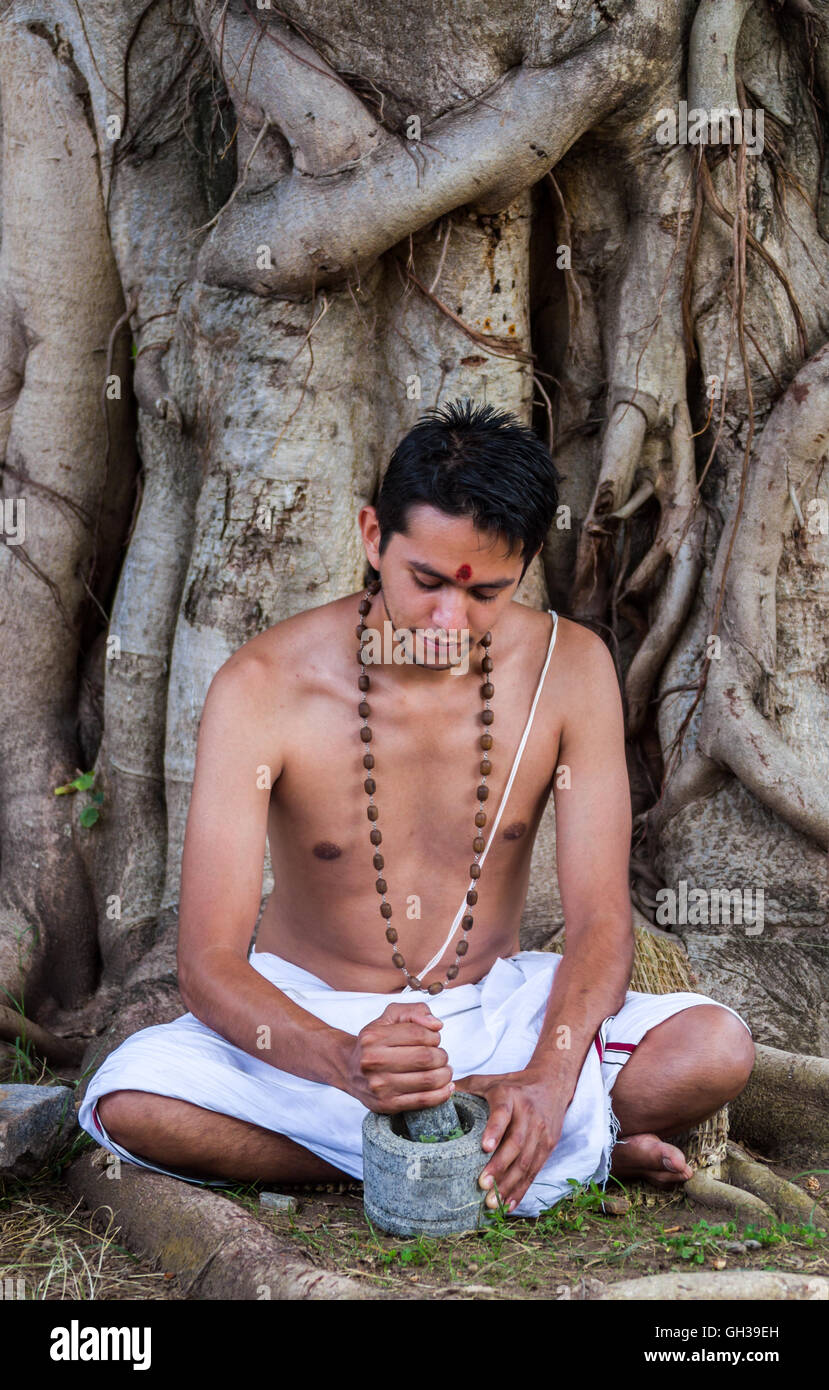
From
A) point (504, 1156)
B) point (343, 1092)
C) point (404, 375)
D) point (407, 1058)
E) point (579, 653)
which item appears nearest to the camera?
point (407, 1058)

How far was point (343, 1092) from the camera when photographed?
2.89 metres

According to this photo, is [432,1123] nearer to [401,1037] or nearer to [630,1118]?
[401,1037]

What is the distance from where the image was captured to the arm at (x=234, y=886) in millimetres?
2883

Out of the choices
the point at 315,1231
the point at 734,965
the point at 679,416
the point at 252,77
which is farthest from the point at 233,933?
the point at 252,77

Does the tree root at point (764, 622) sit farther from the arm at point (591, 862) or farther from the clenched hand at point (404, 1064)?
the clenched hand at point (404, 1064)

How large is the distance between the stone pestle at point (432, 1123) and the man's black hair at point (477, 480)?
1266mm

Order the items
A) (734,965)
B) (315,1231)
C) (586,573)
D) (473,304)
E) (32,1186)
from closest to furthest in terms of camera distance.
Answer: (315,1231), (32,1186), (734,965), (473,304), (586,573)

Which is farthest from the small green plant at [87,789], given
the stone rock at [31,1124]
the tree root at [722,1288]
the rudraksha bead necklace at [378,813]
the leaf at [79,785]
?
the tree root at [722,1288]

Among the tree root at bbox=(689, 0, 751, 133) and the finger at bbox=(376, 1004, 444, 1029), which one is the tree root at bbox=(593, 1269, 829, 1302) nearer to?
the finger at bbox=(376, 1004, 444, 1029)

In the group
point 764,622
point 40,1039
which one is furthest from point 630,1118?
point 40,1039

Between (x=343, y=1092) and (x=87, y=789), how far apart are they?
260 centimetres

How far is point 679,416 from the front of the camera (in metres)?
4.65

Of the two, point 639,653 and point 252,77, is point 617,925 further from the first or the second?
point 252,77

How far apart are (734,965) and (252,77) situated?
3284mm
